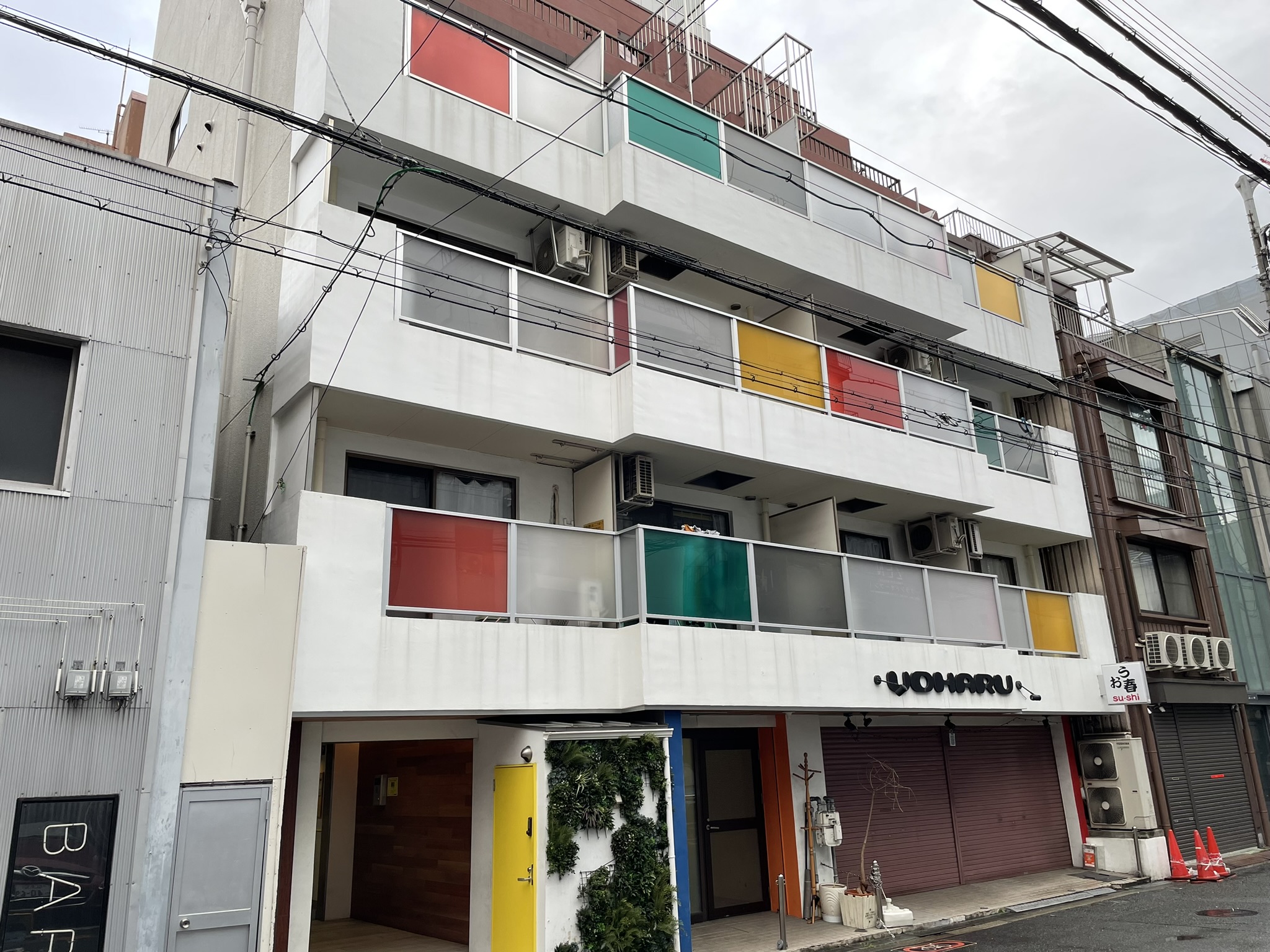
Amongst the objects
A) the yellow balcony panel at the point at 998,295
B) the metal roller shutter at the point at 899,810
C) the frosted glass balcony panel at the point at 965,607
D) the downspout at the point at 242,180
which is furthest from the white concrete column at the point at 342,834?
A: the yellow balcony panel at the point at 998,295

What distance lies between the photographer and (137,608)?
800 cm

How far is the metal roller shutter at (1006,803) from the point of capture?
640 inches

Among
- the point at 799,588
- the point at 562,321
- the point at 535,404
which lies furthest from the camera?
the point at 799,588

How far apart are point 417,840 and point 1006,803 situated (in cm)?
1069

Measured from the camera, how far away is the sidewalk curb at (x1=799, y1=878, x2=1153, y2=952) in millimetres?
11930

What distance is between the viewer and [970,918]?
13266mm

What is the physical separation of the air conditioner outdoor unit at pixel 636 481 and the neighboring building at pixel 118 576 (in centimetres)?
465

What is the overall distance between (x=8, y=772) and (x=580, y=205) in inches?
365

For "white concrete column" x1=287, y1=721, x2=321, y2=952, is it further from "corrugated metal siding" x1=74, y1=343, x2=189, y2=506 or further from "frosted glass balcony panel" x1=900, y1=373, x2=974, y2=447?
"frosted glass balcony panel" x1=900, y1=373, x2=974, y2=447

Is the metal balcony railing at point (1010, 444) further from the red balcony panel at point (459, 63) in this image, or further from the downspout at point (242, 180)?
the downspout at point (242, 180)

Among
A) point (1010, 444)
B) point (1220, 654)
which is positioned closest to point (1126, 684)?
point (1220, 654)

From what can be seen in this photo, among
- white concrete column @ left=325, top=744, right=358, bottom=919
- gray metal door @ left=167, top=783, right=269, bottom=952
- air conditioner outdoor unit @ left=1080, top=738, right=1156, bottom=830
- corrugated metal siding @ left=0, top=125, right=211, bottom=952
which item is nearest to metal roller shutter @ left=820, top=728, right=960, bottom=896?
air conditioner outdoor unit @ left=1080, top=738, right=1156, bottom=830

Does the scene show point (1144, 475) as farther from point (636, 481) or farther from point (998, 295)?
point (636, 481)

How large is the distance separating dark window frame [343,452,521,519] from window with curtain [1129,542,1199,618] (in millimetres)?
13618
